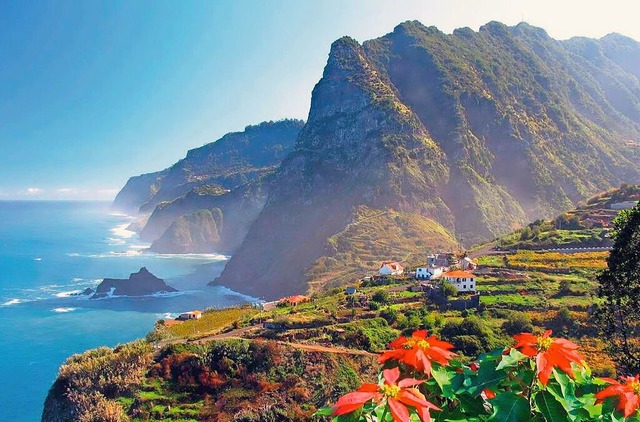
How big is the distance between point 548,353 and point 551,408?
381 millimetres

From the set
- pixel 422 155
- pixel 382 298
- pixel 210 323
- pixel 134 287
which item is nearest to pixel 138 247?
pixel 134 287

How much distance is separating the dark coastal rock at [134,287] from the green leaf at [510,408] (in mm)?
104811

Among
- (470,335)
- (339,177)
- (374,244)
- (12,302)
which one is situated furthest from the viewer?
(339,177)

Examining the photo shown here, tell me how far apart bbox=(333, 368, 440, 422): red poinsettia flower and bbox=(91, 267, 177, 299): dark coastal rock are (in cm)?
10467

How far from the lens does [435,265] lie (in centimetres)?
6406

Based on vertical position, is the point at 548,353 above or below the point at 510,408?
above

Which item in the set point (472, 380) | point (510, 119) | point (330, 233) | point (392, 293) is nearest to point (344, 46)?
point (510, 119)

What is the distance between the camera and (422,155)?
122125 mm

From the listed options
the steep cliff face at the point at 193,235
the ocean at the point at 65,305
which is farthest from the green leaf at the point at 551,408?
the steep cliff face at the point at 193,235

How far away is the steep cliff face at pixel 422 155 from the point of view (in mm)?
113438

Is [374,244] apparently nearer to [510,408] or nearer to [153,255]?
[153,255]

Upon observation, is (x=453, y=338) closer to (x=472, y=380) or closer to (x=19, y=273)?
(x=472, y=380)

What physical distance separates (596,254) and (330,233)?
200ft

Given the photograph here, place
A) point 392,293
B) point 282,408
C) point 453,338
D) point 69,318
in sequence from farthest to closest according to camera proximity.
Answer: point 69,318
point 392,293
point 453,338
point 282,408
